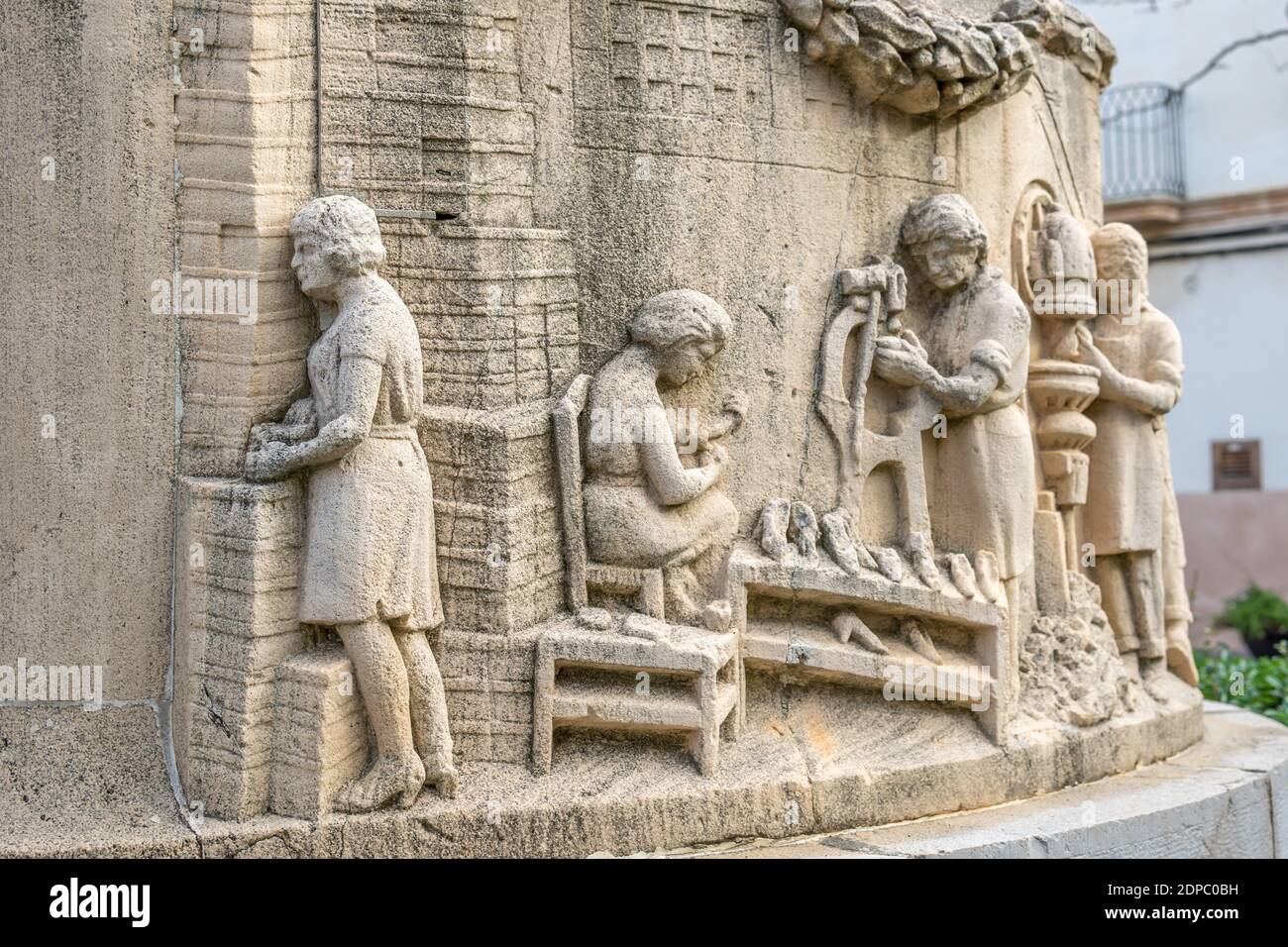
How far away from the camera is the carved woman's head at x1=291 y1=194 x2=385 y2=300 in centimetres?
473

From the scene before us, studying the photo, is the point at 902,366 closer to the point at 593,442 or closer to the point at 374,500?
the point at 593,442

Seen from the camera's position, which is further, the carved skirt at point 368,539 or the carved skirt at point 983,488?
the carved skirt at point 983,488

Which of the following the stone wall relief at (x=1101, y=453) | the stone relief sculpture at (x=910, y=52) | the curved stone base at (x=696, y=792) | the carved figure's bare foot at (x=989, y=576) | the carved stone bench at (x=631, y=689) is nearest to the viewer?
the curved stone base at (x=696, y=792)

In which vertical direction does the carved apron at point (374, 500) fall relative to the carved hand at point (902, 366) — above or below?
below

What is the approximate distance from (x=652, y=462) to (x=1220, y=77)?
1246 cm

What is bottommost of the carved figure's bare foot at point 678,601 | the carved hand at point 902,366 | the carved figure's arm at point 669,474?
the carved figure's bare foot at point 678,601

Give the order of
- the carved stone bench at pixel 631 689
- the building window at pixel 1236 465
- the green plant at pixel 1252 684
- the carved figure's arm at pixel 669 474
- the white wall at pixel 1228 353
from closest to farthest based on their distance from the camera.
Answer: the carved stone bench at pixel 631 689, the carved figure's arm at pixel 669 474, the green plant at pixel 1252 684, the white wall at pixel 1228 353, the building window at pixel 1236 465

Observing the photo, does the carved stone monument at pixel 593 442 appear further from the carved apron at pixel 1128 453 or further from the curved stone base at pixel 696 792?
the carved apron at pixel 1128 453

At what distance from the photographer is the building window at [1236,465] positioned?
14352 mm

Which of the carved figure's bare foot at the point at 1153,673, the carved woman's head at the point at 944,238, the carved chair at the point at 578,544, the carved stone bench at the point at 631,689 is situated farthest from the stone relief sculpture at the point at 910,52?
the carved figure's bare foot at the point at 1153,673

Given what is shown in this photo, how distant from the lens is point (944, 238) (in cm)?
571

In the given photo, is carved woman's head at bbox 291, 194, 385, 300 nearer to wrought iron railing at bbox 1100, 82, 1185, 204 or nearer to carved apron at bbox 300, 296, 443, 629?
carved apron at bbox 300, 296, 443, 629

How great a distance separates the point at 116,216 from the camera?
4.86 metres

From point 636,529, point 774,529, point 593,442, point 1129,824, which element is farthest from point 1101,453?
point 593,442
